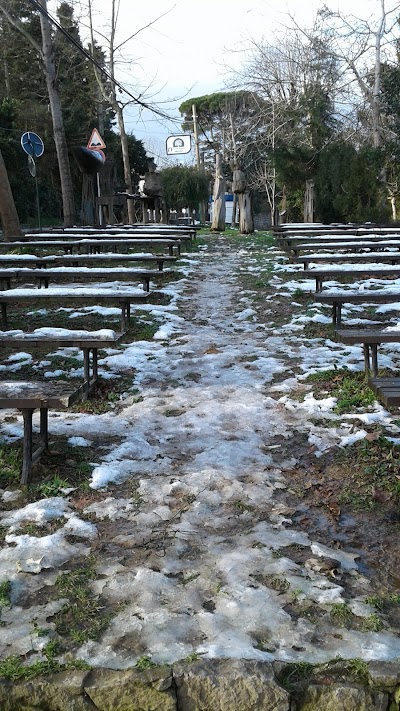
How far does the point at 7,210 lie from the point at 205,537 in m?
11.7

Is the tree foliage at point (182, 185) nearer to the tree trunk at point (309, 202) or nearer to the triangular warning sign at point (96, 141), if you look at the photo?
the tree trunk at point (309, 202)

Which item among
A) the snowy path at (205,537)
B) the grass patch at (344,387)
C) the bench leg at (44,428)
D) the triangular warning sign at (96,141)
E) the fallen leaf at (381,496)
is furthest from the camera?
the triangular warning sign at (96,141)

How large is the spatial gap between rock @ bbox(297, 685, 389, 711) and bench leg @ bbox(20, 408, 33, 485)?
6.64 ft

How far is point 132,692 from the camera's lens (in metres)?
2.02

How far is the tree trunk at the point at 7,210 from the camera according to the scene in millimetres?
12956

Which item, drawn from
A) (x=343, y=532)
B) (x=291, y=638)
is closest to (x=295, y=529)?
(x=343, y=532)

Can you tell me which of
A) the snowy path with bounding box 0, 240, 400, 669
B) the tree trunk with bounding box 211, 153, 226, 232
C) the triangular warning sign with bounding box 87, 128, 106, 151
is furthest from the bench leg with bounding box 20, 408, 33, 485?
the tree trunk with bounding box 211, 153, 226, 232

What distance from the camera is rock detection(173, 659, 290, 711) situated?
1997 mm

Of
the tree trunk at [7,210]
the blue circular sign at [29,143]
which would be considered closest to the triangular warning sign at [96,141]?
the blue circular sign at [29,143]

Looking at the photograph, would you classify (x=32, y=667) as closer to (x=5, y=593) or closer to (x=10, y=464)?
(x=5, y=593)

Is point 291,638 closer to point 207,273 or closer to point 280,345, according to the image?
point 280,345

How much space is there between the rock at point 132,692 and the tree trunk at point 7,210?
11647 millimetres

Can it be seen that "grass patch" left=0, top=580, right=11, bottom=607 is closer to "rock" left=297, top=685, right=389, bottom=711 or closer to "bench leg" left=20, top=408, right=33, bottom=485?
"bench leg" left=20, top=408, right=33, bottom=485

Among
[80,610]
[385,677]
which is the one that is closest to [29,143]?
[80,610]
